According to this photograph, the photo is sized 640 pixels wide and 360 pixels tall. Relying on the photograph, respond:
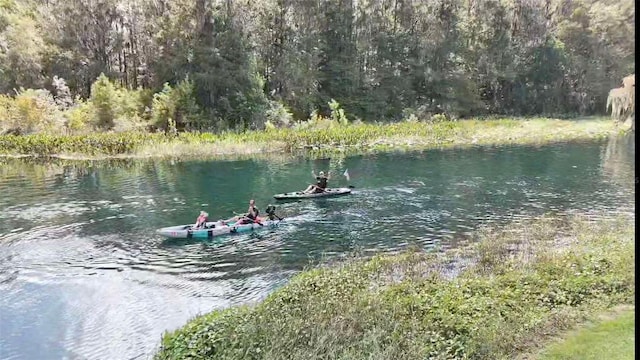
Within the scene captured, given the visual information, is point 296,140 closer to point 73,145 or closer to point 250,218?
point 73,145

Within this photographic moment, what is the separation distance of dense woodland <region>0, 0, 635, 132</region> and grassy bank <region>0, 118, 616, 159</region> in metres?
5.67

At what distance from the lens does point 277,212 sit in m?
23.4

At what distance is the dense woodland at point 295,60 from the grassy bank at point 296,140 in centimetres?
567

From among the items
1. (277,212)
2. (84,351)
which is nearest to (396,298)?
(84,351)

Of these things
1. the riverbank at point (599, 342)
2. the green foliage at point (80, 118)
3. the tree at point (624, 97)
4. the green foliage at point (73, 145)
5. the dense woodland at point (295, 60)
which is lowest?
the riverbank at point (599, 342)

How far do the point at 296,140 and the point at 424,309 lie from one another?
114 ft

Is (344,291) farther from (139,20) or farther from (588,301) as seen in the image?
(139,20)

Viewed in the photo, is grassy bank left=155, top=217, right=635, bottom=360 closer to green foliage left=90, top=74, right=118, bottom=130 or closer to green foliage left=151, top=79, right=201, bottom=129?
green foliage left=151, top=79, right=201, bottom=129

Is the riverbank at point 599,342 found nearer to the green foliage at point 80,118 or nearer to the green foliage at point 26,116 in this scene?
the green foliage at point 80,118

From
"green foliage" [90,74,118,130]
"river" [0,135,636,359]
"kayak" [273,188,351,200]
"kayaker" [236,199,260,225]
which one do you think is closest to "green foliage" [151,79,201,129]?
"green foliage" [90,74,118,130]

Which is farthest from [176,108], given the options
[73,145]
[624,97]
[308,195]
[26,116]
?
[624,97]

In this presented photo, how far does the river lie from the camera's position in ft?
44.6

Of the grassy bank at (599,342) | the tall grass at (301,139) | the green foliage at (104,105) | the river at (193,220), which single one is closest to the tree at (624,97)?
the grassy bank at (599,342)

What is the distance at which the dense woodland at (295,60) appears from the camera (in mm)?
52594
